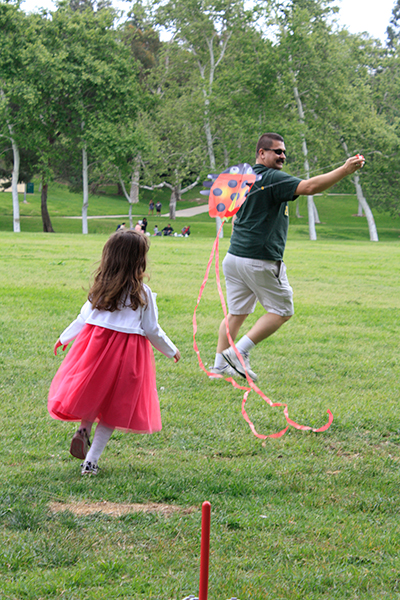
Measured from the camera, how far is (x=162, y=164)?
3781 centimetres

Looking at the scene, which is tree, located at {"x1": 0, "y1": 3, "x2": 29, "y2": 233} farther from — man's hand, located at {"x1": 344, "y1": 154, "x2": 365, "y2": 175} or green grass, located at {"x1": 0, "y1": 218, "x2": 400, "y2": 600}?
man's hand, located at {"x1": 344, "y1": 154, "x2": 365, "y2": 175}

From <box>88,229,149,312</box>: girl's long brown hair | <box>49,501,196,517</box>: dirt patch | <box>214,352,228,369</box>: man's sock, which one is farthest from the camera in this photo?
<box>214,352,228,369</box>: man's sock

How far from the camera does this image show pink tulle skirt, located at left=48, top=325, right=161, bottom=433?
3641mm

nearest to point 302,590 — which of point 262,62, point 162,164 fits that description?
point 262,62

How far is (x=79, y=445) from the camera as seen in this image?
3.77m

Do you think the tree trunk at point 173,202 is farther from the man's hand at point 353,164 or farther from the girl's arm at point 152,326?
the girl's arm at point 152,326

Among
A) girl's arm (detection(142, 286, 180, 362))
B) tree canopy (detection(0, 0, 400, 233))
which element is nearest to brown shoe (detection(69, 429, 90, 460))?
girl's arm (detection(142, 286, 180, 362))

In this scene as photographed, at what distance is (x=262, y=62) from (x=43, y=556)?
30.2m

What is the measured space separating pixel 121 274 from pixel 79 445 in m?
1.06

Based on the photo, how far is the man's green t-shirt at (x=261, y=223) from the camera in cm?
529

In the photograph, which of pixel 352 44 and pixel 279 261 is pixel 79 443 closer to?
pixel 279 261

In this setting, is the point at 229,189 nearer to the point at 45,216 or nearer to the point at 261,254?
the point at 261,254

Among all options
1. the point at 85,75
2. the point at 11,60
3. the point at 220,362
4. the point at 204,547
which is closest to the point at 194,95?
the point at 85,75

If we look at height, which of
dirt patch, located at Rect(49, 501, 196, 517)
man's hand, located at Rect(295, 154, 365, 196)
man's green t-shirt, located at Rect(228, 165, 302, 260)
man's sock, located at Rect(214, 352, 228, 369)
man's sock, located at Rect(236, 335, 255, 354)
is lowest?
dirt patch, located at Rect(49, 501, 196, 517)
